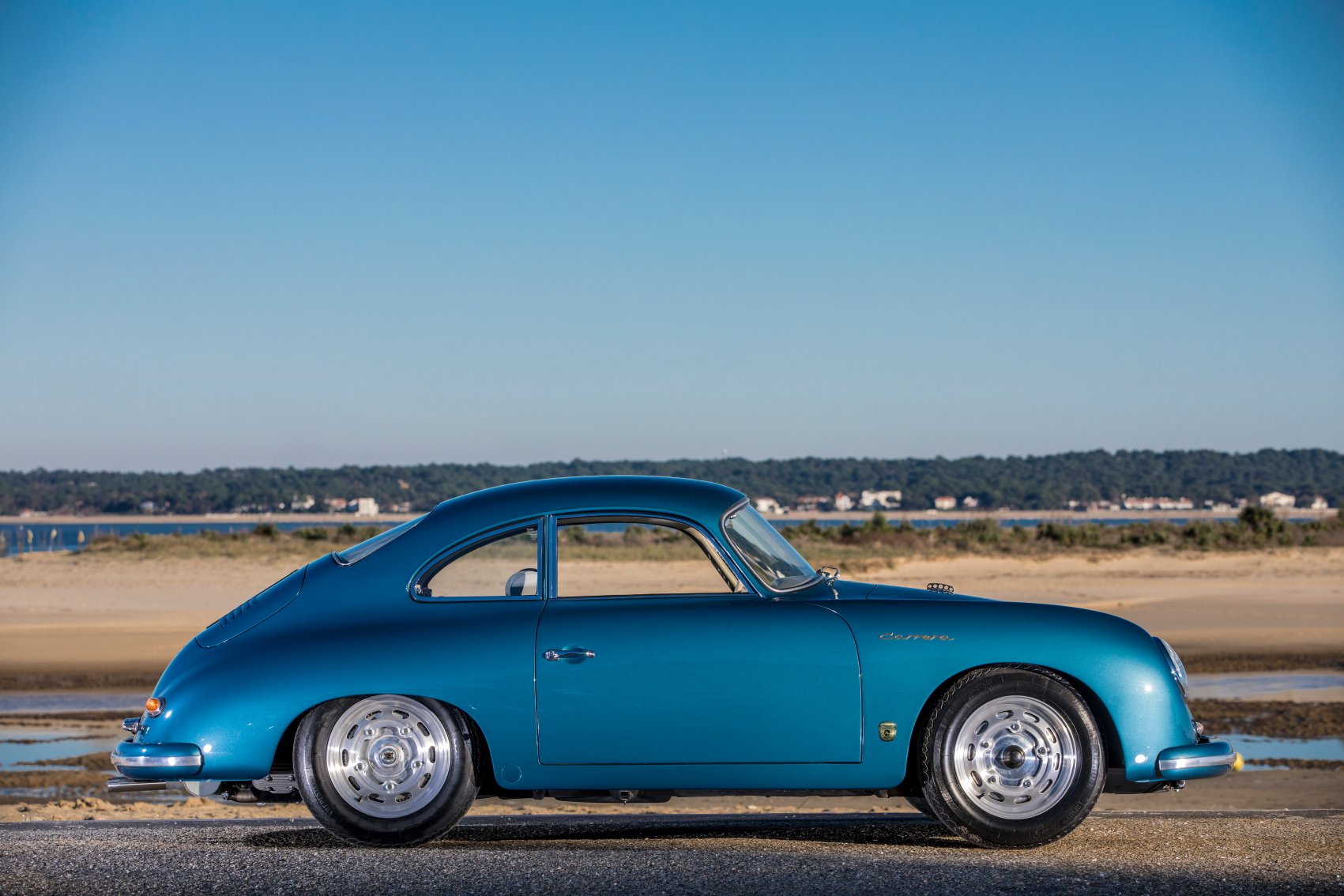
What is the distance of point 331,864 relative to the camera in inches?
209

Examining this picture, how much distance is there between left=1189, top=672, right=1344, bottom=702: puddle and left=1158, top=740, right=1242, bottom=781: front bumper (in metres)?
10.8

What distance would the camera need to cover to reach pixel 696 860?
5312 millimetres

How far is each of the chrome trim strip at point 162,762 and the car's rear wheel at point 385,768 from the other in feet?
1.35

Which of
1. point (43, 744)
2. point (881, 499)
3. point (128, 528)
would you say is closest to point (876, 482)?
point (881, 499)

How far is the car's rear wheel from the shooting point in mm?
5582

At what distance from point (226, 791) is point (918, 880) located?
9.41ft

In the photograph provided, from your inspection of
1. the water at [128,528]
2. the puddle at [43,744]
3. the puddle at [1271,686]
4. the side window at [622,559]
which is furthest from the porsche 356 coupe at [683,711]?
the water at [128,528]

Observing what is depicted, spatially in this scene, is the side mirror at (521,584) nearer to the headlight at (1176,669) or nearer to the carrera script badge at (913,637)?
the carrera script badge at (913,637)

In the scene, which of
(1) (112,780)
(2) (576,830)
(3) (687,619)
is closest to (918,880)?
(3) (687,619)

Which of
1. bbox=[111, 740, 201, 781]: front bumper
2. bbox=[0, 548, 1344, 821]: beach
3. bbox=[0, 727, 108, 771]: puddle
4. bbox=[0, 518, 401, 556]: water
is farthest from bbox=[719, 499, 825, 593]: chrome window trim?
bbox=[0, 518, 401, 556]: water

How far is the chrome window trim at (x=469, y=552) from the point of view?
579cm

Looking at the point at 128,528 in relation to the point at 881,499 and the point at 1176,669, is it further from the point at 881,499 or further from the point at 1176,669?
the point at 1176,669

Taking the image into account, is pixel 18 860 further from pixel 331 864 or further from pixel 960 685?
pixel 960 685

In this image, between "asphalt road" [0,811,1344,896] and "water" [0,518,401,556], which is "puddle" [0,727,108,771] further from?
"water" [0,518,401,556]
